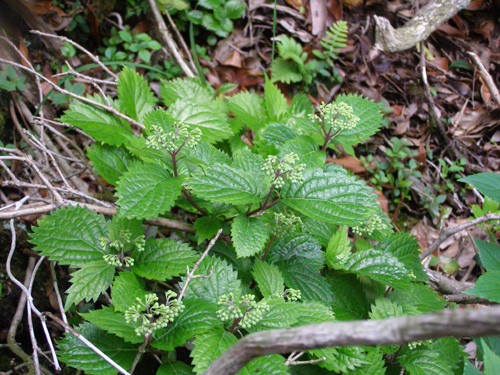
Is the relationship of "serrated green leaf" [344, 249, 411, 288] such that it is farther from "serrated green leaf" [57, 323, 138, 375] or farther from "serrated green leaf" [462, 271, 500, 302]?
"serrated green leaf" [57, 323, 138, 375]

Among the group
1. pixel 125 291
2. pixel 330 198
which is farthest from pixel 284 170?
pixel 125 291

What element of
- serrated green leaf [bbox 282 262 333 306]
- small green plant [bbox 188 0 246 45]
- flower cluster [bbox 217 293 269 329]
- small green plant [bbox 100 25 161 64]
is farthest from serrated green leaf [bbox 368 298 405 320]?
small green plant [bbox 188 0 246 45]

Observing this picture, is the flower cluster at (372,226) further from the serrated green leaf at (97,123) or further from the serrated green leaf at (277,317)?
the serrated green leaf at (97,123)

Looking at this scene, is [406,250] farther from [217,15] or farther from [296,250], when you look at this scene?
[217,15]

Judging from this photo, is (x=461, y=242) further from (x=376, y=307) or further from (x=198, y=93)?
(x=198, y=93)

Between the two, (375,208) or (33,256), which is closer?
(375,208)

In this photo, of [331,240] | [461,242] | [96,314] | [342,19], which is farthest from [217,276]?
[342,19]
